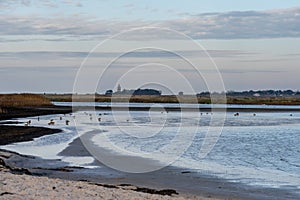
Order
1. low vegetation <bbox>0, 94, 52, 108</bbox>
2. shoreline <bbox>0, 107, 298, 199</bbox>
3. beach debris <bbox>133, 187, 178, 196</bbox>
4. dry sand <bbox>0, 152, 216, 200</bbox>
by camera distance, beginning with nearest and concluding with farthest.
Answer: dry sand <bbox>0, 152, 216, 200</bbox> → beach debris <bbox>133, 187, 178, 196</bbox> → shoreline <bbox>0, 107, 298, 199</bbox> → low vegetation <bbox>0, 94, 52, 108</bbox>

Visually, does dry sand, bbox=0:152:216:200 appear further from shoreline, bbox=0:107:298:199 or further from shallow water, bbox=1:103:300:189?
shallow water, bbox=1:103:300:189

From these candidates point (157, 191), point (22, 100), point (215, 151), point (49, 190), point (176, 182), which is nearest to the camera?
point (49, 190)

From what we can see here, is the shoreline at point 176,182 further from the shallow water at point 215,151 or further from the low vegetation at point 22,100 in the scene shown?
the low vegetation at point 22,100

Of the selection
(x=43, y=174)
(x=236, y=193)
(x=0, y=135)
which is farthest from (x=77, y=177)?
(x=0, y=135)

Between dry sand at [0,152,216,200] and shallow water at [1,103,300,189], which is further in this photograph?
shallow water at [1,103,300,189]

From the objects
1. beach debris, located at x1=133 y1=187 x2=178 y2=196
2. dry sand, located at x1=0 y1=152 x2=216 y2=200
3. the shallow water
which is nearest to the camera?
dry sand, located at x1=0 y1=152 x2=216 y2=200

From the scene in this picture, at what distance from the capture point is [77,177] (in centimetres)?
1995

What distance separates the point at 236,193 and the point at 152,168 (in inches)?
252

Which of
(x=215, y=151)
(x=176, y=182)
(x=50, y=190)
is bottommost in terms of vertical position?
(x=176, y=182)

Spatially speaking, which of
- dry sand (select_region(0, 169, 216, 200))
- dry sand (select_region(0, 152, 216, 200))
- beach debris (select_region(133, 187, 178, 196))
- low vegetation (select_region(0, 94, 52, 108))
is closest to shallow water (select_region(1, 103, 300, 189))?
beach debris (select_region(133, 187, 178, 196))

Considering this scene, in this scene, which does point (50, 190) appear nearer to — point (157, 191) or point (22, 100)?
point (157, 191)

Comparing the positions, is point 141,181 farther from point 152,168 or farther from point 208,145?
point 208,145

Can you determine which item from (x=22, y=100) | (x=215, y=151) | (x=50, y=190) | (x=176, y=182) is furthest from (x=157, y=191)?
(x=22, y=100)

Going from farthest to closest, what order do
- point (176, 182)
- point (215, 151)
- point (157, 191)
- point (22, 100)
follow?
point (22, 100) → point (215, 151) → point (176, 182) → point (157, 191)
